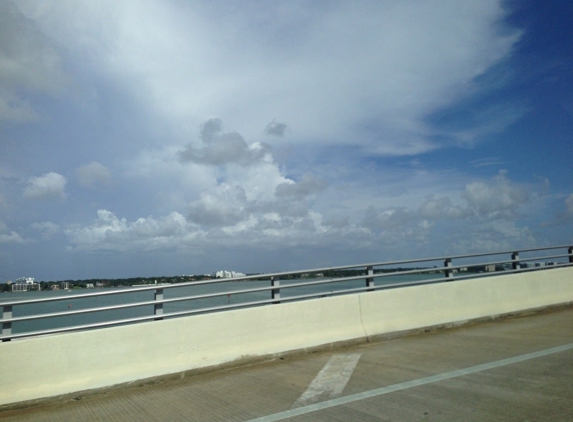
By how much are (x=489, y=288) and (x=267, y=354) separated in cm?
640

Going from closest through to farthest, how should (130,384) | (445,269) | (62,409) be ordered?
(62,409) → (130,384) → (445,269)

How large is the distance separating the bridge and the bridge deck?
0.04 m

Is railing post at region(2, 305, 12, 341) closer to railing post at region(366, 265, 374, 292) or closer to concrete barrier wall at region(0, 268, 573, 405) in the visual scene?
concrete barrier wall at region(0, 268, 573, 405)

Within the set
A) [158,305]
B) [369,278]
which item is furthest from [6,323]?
[369,278]

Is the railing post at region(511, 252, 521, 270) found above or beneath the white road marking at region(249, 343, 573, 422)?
above

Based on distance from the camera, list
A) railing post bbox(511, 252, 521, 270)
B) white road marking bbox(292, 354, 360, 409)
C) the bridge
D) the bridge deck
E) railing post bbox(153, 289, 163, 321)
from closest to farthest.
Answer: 1. the bridge deck
2. white road marking bbox(292, 354, 360, 409)
3. the bridge
4. railing post bbox(153, 289, 163, 321)
5. railing post bbox(511, 252, 521, 270)

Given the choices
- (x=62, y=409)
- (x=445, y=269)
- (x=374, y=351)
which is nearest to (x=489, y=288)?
(x=445, y=269)

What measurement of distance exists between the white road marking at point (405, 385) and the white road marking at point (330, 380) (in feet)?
0.70

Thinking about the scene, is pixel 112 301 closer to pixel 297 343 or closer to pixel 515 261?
pixel 297 343

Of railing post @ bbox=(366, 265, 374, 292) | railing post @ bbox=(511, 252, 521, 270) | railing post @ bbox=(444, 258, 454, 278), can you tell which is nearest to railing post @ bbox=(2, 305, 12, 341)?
railing post @ bbox=(366, 265, 374, 292)

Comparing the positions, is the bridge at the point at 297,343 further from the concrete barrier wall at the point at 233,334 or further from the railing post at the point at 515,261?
the railing post at the point at 515,261

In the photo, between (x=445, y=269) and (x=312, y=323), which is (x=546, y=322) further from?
(x=312, y=323)

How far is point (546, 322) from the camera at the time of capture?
1169cm

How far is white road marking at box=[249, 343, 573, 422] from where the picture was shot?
607 cm
